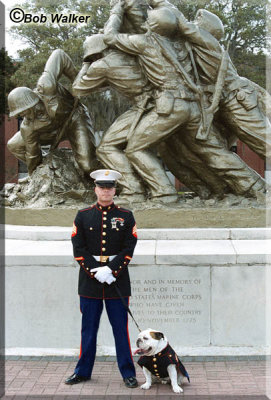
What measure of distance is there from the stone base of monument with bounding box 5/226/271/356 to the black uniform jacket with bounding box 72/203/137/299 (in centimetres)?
94

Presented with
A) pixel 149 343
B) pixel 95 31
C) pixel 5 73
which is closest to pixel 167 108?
pixel 149 343

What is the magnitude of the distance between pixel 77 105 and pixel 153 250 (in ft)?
10.1

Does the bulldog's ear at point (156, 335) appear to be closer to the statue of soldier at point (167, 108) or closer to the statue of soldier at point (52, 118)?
the statue of soldier at point (167, 108)

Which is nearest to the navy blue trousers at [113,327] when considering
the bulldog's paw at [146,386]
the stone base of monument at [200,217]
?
the bulldog's paw at [146,386]

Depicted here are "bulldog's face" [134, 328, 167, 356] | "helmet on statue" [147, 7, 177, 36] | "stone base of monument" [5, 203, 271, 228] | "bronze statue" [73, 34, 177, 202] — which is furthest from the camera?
"bronze statue" [73, 34, 177, 202]

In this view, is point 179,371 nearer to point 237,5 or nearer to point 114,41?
point 114,41

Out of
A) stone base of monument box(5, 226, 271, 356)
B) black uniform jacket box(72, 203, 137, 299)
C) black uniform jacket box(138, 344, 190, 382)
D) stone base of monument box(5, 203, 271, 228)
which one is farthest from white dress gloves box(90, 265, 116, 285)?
stone base of monument box(5, 203, 271, 228)

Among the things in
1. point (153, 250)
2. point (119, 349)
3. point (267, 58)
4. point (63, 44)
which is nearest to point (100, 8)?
point (63, 44)

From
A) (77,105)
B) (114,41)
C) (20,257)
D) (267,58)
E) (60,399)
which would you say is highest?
(267,58)

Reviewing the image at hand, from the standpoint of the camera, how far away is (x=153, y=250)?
5602 millimetres

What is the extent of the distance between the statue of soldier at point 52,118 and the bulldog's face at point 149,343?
371cm

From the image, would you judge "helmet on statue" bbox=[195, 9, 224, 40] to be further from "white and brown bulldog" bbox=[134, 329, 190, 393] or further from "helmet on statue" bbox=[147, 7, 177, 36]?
"white and brown bulldog" bbox=[134, 329, 190, 393]

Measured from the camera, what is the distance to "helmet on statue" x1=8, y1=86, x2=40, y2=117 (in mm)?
7133

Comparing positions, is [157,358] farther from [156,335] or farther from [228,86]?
[228,86]
